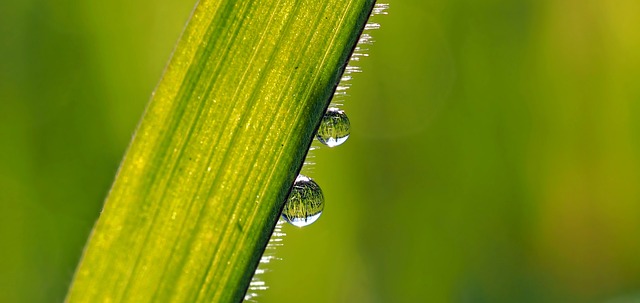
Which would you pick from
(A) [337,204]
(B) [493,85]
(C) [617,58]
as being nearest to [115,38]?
(A) [337,204]

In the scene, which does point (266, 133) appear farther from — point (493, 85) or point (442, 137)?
point (493, 85)

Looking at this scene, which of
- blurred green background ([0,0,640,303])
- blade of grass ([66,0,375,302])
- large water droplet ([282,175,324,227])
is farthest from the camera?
blurred green background ([0,0,640,303])

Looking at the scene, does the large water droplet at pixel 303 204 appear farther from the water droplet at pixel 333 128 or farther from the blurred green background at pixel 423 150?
the blurred green background at pixel 423 150

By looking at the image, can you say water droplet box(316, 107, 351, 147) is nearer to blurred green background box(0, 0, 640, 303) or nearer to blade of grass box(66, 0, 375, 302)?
blade of grass box(66, 0, 375, 302)

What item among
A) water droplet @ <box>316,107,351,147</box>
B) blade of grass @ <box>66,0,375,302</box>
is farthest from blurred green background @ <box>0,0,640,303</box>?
blade of grass @ <box>66,0,375,302</box>

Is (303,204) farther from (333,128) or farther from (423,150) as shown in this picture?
(423,150)

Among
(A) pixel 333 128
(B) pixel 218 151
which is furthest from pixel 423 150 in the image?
(B) pixel 218 151
